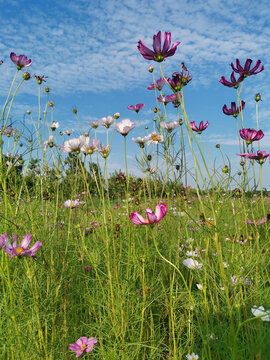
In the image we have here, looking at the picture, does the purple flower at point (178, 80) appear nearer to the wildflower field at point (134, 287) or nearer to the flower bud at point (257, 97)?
the wildflower field at point (134, 287)

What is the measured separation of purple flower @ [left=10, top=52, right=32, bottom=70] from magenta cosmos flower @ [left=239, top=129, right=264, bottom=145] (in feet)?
3.67

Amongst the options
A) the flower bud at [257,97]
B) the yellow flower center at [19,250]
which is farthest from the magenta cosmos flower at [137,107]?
the yellow flower center at [19,250]

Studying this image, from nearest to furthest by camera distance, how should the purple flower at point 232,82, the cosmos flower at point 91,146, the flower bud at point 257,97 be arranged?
the cosmos flower at point 91,146 → the purple flower at point 232,82 → the flower bud at point 257,97

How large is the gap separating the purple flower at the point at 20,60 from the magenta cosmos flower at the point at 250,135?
1.12 metres

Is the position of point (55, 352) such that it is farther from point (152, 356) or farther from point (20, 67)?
point (20, 67)

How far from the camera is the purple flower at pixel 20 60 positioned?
54.8 inches

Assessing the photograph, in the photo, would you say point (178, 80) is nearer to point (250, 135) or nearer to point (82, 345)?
point (250, 135)

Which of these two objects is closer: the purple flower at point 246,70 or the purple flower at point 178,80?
the purple flower at point 178,80

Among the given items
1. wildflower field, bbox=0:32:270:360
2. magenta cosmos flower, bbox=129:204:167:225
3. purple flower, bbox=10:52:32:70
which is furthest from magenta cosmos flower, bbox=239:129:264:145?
purple flower, bbox=10:52:32:70

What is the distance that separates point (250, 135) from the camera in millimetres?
1458

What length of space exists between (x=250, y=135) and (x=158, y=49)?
2.32ft

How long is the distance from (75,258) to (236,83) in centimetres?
132

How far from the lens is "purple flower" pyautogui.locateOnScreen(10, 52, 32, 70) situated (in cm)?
139

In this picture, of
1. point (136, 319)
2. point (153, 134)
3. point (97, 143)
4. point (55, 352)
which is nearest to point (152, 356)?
point (136, 319)
